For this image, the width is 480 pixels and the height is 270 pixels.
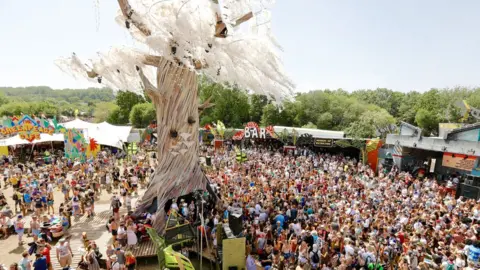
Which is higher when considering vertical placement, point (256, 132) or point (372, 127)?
point (372, 127)

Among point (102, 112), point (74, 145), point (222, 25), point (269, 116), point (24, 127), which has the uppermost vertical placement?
point (222, 25)

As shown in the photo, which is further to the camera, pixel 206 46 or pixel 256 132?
pixel 256 132

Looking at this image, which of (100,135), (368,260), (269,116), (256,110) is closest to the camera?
(368,260)

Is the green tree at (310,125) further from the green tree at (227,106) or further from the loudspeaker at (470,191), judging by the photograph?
the loudspeaker at (470,191)

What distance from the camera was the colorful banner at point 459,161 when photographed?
17.5 m

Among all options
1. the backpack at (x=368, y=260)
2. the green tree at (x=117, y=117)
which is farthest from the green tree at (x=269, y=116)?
the backpack at (x=368, y=260)

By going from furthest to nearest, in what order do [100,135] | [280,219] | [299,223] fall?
1. [100,135]
2. [280,219]
3. [299,223]

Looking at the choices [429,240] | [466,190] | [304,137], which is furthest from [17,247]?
[304,137]

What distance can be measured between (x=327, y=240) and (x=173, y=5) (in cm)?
785

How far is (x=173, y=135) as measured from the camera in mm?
9891

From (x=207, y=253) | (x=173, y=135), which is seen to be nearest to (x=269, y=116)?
(x=173, y=135)

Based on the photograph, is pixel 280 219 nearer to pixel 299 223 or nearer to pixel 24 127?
pixel 299 223

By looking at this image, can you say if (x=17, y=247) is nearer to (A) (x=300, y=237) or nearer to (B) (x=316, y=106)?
(A) (x=300, y=237)

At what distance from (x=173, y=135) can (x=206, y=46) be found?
3.37 meters
